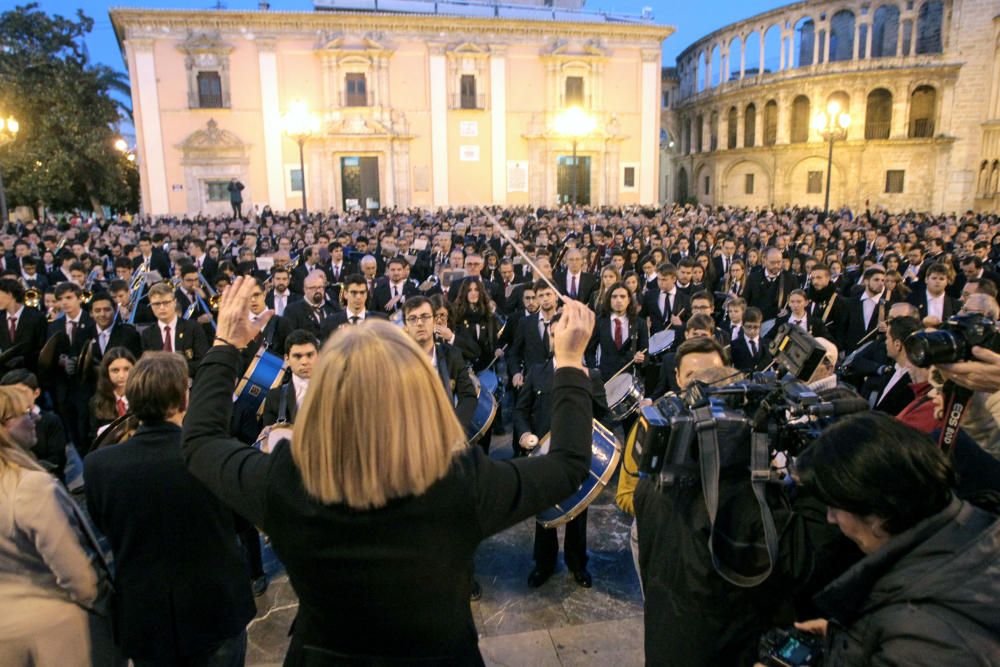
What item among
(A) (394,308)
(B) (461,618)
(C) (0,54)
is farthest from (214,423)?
(C) (0,54)

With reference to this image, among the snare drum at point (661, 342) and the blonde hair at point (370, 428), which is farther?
the snare drum at point (661, 342)

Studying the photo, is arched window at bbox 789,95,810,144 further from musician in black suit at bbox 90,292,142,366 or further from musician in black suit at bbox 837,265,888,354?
musician in black suit at bbox 90,292,142,366

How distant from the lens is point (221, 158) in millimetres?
34031

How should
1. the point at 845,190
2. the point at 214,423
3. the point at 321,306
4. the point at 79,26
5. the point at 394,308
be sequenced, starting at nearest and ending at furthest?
the point at 214,423
the point at 321,306
the point at 394,308
the point at 79,26
the point at 845,190

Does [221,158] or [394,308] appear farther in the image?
[221,158]

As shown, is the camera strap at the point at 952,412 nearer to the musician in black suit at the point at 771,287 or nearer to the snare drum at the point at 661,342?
the snare drum at the point at 661,342

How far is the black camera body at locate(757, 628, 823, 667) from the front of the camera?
1.80 metres

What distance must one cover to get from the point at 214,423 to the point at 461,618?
0.93 meters

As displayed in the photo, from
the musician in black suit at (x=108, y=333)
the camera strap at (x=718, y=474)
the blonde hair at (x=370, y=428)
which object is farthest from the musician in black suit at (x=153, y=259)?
the camera strap at (x=718, y=474)

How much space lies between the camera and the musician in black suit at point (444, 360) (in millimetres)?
4617

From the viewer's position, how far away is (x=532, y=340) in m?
A: 6.43

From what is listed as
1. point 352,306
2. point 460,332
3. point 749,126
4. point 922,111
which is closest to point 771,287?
point 460,332

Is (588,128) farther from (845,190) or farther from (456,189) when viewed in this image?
(845,190)

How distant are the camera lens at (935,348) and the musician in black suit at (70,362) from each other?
6.76m
